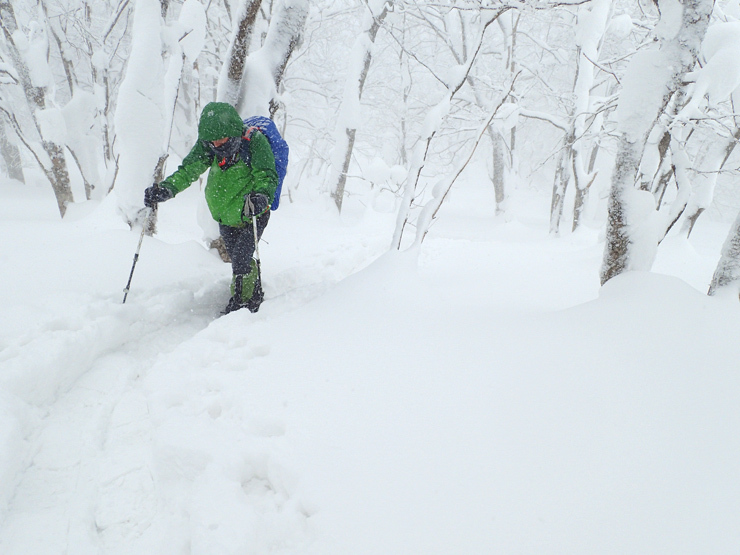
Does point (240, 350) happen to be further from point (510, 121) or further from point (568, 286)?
point (510, 121)

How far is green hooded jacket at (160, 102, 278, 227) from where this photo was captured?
326 cm

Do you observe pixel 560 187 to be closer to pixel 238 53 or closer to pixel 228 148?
pixel 238 53

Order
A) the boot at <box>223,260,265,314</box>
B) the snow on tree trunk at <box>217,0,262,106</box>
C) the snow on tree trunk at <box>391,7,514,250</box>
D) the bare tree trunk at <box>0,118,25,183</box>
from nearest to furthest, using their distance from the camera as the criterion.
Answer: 1. the boot at <box>223,260,265,314</box>
2. the snow on tree trunk at <box>217,0,262,106</box>
3. the snow on tree trunk at <box>391,7,514,250</box>
4. the bare tree trunk at <box>0,118,25,183</box>

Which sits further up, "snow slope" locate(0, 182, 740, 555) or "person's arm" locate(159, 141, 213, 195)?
"person's arm" locate(159, 141, 213, 195)

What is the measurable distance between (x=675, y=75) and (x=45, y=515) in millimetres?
4350

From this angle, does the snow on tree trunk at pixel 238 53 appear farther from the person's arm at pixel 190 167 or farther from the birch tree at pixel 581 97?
the birch tree at pixel 581 97

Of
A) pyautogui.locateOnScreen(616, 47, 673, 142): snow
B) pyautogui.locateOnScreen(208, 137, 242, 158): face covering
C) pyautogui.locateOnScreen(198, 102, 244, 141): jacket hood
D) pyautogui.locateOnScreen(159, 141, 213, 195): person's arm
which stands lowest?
pyautogui.locateOnScreen(159, 141, 213, 195): person's arm

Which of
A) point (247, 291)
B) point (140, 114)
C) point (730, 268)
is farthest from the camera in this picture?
point (140, 114)

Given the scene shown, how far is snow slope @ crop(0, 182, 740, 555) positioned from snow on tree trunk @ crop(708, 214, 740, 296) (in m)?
0.26

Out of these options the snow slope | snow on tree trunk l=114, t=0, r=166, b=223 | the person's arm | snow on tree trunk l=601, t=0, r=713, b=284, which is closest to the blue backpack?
the person's arm

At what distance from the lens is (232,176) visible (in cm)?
338

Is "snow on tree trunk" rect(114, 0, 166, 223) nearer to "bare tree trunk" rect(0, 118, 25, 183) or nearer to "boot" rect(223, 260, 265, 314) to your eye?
"boot" rect(223, 260, 265, 314)

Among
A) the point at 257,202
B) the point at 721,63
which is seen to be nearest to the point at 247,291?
the point at 257,202

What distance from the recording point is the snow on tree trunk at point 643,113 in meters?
2.50
